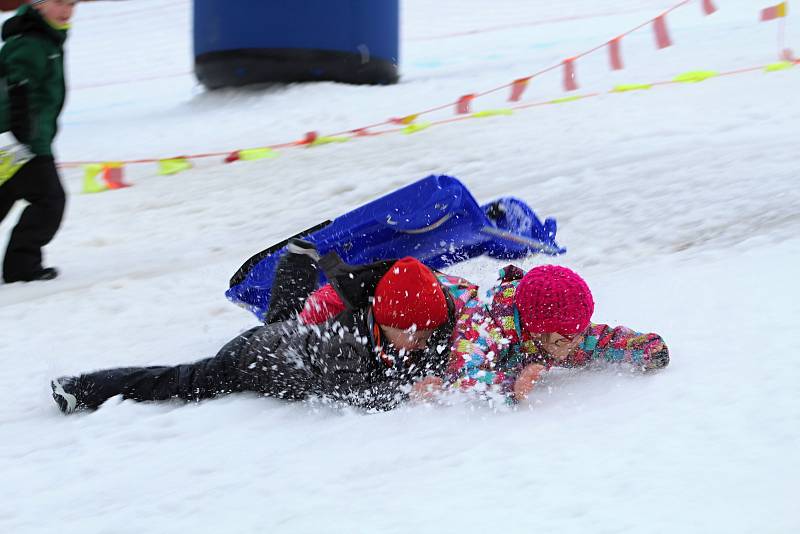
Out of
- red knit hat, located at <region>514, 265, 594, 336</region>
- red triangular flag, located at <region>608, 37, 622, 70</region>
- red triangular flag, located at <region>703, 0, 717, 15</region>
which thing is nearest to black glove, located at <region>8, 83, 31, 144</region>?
red knit hat, located at <region>514, 265, 594, 336</region>

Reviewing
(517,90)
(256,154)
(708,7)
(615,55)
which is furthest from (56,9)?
(708,7)

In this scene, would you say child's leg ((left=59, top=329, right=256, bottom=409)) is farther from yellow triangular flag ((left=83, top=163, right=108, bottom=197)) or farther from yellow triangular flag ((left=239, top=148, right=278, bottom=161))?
yellow triangular flag ((left=239, top=148, right=278, bottom=161))

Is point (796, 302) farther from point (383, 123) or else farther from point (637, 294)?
point (383, 123)

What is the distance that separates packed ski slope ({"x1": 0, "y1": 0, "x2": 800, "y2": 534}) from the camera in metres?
2.21

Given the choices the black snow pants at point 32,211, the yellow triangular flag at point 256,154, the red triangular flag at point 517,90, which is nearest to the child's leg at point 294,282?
the black snow pants at point 32,211

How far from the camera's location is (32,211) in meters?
4.56

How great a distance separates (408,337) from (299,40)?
20.4 ft

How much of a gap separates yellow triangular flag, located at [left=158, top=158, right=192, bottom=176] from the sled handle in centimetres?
355

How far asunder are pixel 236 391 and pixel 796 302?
6.13 feet

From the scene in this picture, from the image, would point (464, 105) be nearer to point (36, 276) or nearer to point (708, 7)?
point (708, 7)

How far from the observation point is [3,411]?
318 centimetres

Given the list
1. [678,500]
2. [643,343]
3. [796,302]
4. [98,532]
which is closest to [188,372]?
[98,532]

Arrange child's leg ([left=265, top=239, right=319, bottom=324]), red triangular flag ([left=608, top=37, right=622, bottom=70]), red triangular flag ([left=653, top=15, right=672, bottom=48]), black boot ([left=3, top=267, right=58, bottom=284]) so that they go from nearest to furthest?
1. child's leg ([left=265, top=239, right=319, bottom=324])
2. black boot ([left=3, top=267, right=58, bottom=284])
3. red triangular flag ([left=608, top=37, right=622, bottom=70])
4. red triangular flag ([left=653, top=15, right=672, bottom=48])

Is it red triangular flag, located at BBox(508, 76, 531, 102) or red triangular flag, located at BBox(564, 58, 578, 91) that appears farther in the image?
red triangular flag, located at BBox(564, 58, 578, 91)
